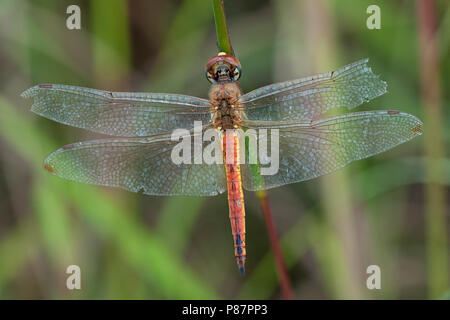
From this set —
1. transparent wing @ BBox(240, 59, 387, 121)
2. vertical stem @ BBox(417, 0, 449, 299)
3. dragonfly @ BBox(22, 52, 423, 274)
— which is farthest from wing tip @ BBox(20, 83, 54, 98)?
vertical stem @ BBox(417, 0, 449, 299)

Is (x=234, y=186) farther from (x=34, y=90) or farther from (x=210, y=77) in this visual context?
(x=34, y=90)

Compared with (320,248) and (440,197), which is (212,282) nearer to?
(320,248)

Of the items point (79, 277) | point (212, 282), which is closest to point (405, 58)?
point (212, 282)

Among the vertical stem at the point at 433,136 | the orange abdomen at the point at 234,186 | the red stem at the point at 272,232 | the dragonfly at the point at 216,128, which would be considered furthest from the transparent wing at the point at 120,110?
the vertical stem at the point at 433,136

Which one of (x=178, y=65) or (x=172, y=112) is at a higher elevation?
(x=178, y=65)

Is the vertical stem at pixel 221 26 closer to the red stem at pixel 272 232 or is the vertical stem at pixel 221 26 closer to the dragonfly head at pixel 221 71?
the dragonfly head at pixel 221 71

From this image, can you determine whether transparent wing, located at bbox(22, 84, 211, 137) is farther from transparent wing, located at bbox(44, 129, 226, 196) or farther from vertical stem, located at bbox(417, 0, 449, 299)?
vertical stem, located at bbox(417, 0, 449, 299)
